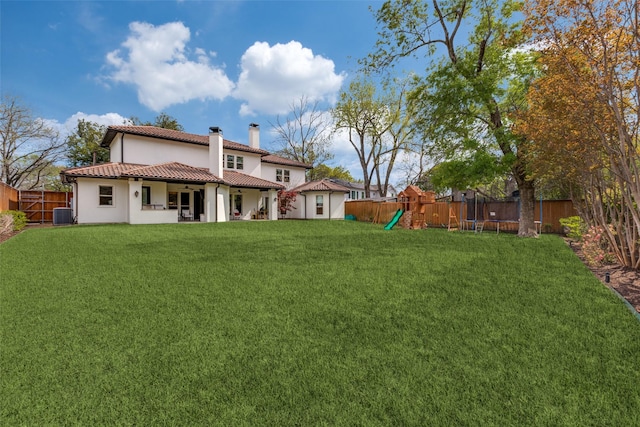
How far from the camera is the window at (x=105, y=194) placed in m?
16.7

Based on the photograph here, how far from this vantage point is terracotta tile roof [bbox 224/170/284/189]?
20109 mm

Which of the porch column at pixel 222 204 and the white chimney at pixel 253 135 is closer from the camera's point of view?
the porch column at pixel 222 204

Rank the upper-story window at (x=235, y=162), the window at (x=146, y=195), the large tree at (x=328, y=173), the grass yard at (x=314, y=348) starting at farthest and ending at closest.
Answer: the large tree at (x=328, y=173)
the upper-story window at (x=235, y=162)
the window at (x=146, y=195)
the grass yard at (x=314, y=348)

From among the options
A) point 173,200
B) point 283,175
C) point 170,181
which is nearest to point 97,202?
point 173,200

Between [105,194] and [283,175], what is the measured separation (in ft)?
46.2

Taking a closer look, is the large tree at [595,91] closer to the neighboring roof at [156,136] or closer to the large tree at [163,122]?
the neighboring roof at [156,136]

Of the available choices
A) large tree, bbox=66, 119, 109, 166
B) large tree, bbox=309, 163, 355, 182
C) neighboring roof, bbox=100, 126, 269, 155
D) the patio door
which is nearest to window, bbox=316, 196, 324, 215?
neighboring roof, bbox=100, 126, 269, 155

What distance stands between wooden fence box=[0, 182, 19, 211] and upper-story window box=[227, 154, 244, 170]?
12.3 meters

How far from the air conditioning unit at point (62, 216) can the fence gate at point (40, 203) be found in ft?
11.2

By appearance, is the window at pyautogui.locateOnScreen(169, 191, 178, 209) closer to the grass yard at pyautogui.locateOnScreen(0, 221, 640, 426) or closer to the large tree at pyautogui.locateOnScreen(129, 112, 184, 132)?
the grass yard at pyautogui.locateOnScreen(0, 221, 640, 426)

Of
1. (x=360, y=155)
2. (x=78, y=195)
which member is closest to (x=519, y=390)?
(x=78, y=195)

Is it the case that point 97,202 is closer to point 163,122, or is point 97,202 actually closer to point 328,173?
point 163,122

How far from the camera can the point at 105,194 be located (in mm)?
16828

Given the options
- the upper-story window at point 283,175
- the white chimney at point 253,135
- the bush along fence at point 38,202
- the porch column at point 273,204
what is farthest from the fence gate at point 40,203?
the upper-story window at point 283,175
